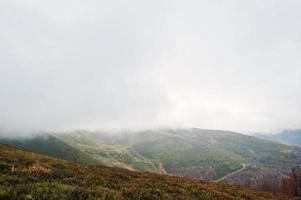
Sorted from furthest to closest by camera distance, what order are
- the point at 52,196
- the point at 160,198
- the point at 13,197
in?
the point at 160,198 → the point at 52,196 → the point at 13,197

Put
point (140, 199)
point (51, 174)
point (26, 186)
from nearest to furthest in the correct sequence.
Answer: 1. point (26, 186)
2. point (140, 199)
3. point (51, 174)

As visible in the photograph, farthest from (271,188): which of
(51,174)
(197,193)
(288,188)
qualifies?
(51,174)

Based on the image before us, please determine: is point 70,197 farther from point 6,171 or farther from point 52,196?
point 6,171

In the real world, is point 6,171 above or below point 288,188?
above

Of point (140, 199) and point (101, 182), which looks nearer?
point (140, 199)

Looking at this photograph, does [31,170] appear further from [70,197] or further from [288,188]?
[288,188]

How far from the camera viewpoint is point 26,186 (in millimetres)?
15578

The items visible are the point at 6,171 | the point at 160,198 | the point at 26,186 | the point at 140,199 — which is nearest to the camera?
the point at 26,186

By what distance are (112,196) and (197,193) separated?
418 inches

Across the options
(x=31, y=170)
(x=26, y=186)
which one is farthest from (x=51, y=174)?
(x=26, y=186)

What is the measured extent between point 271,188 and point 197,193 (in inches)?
4587

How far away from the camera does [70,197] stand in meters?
14.6

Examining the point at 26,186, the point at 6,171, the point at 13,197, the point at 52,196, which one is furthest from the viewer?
the point at 6,171

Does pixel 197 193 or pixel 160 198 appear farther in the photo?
pixel 197 193
